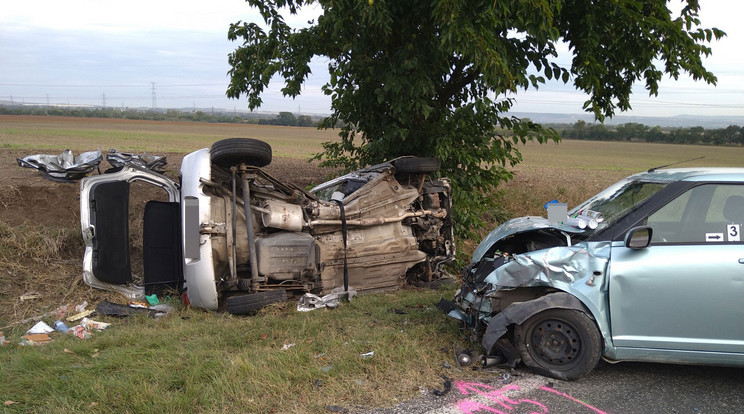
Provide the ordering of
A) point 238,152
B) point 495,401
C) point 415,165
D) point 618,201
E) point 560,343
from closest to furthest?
1. point 495,401
2. point 560,343
3. point 618,201
4. point 238,152
5. point 415,165

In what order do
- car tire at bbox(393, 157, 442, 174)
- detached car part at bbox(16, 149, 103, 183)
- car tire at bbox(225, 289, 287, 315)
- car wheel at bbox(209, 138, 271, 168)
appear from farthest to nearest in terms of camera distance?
car tire at bbox(393, 157, 442, 174) < detached car part at bbox(16, 149, 103, 183) < car wheel at bbox(209, 138, 271, 168) < car tire at bbox(225, 289, 287, 315)

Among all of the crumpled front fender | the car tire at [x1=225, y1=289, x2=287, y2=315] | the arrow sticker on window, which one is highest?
the arrow sticker on window

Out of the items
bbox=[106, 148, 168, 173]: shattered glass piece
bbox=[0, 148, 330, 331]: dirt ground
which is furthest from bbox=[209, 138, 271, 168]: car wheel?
bbox=[0, 148, 330, 331]: dirt ground

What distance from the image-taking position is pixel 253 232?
611 centimetres

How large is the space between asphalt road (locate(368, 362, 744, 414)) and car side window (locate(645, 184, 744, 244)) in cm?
108

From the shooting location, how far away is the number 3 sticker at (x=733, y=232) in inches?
166

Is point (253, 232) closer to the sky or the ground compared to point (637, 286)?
closer to the sky

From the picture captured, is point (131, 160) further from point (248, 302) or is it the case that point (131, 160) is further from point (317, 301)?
point (317, 301)

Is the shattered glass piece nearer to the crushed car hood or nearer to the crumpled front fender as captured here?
the crushed car hood

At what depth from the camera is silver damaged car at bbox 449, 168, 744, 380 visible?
4.11 metres

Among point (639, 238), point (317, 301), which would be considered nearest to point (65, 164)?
point (317, 301)

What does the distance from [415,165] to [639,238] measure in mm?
3438

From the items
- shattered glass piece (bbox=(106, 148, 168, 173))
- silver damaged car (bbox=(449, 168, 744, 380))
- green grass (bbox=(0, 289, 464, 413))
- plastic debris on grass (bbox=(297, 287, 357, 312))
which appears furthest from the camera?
shattered glass piece (bbox=(106, 148, 168, 173))

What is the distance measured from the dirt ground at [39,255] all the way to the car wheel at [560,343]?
4.56m
